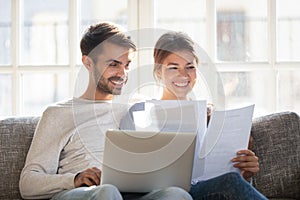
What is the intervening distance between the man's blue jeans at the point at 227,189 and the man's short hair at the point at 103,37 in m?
0.69

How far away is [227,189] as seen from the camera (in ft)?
6.56

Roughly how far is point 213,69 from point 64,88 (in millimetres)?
816

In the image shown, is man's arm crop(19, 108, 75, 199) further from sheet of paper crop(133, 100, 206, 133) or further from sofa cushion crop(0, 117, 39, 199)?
sheet of paper crop(133, 100, 206, 133)

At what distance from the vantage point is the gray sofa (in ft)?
8.11

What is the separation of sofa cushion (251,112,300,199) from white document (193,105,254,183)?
0.34 meters

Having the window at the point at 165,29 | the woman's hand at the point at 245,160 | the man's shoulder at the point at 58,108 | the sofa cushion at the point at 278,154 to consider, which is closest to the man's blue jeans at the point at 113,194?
the woman's hand at the point at 245,160

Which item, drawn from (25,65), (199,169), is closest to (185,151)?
(199,169)

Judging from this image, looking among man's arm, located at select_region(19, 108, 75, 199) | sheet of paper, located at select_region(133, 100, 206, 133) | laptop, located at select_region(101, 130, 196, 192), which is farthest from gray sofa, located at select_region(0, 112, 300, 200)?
laptop, located at select_region(101, 130, 196, 192)

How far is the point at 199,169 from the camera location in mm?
2154

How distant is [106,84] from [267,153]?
29.5 inches

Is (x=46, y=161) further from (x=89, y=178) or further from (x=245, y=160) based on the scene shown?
(x=245, y=160)

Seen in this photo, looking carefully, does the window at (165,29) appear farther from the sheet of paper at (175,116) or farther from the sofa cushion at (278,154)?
the sheet of paper at (175,116)

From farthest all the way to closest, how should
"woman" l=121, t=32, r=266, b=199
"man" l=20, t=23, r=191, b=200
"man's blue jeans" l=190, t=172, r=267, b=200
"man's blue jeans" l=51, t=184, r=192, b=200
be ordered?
"man" l=20, t=23, r=191, b=200 → "woman" l=121, t=32, r=266, b=199 → "man's blue jeans" l=190, t=172, r=267, b=200 → "man's blue jeans" l=51, t=184, r=192, b=200

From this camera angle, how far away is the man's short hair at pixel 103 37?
2451mm
